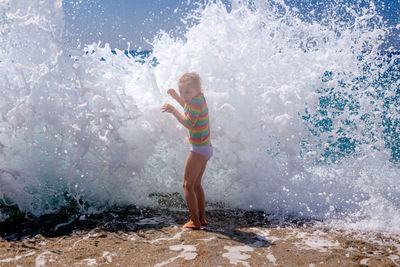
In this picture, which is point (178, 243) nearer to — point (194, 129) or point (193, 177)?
point (193, 177)

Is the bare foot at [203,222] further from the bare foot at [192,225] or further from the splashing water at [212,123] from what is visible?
the splashing water at [212,123]

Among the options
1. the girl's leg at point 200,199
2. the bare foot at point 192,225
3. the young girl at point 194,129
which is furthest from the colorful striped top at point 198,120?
the bare foot at point 192,225

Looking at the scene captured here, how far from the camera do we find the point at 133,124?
4.71 m

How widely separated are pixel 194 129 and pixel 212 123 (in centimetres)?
156

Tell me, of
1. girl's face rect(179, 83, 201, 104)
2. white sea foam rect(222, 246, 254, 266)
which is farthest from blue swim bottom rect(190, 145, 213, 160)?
white sea foam rect(222, 246, 254, 266)

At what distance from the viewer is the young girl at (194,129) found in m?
3.27

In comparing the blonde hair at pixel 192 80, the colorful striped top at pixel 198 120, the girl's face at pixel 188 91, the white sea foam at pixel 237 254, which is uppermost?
the blonde hair at pixel 192 80

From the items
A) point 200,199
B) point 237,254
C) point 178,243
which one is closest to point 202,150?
point 200,199

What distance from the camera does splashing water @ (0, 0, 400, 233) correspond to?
4.17 meters

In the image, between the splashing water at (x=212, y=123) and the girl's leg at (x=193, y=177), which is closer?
the girl's leg at (x=193, y=177)

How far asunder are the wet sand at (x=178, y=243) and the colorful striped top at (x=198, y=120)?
844 millimetres

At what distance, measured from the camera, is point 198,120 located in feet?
10.9

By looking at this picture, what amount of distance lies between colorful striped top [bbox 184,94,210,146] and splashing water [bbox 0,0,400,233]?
1.29 metres

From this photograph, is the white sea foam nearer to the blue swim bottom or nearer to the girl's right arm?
the blue swim bottom
